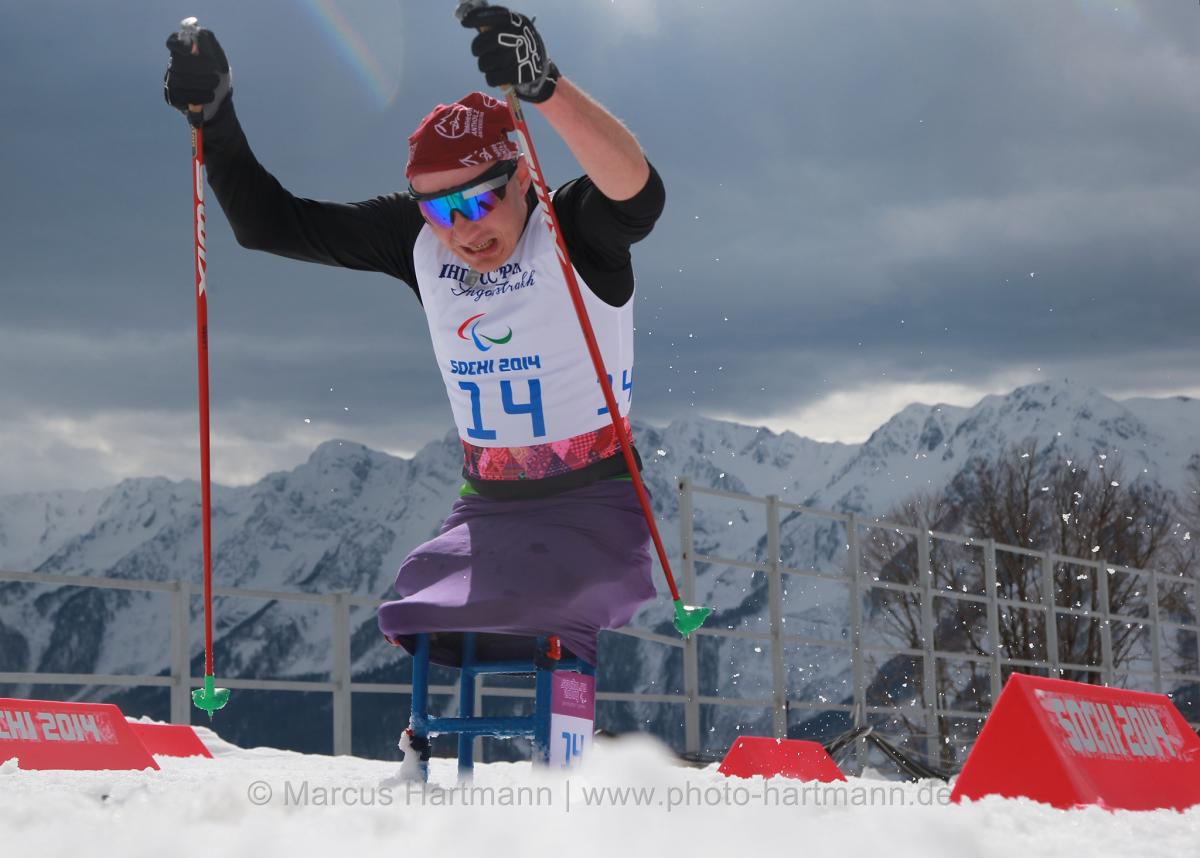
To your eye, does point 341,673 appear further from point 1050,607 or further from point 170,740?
point 1050,607

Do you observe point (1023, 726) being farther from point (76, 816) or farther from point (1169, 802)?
point (76, 816)

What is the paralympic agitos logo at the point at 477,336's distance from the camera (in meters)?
2.56

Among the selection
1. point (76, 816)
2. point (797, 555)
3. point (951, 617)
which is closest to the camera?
point (76, 816)

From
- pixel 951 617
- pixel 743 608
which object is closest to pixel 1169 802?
pixel 951 617

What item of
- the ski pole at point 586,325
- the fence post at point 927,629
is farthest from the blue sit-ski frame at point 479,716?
the fence post at point 927,629

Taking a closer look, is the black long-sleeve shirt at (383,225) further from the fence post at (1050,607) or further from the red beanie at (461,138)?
the fence post at (1050,607)

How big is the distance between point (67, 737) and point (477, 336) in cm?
193

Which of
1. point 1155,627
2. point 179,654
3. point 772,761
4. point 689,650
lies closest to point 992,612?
point 1155,627

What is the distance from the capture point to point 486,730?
2.46 metres

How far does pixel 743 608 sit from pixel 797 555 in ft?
123

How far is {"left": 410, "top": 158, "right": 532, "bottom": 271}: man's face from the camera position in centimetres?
249

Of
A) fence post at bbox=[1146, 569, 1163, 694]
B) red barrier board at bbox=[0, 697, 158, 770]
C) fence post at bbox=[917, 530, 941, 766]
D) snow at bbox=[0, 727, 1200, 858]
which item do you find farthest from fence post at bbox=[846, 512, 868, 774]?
snow at bbox=[0, 727, 1200, 858]

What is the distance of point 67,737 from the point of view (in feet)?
12.3

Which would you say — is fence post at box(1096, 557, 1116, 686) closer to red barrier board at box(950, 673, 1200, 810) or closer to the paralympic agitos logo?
red barrier board at box(950, 673, 1200, 810)
